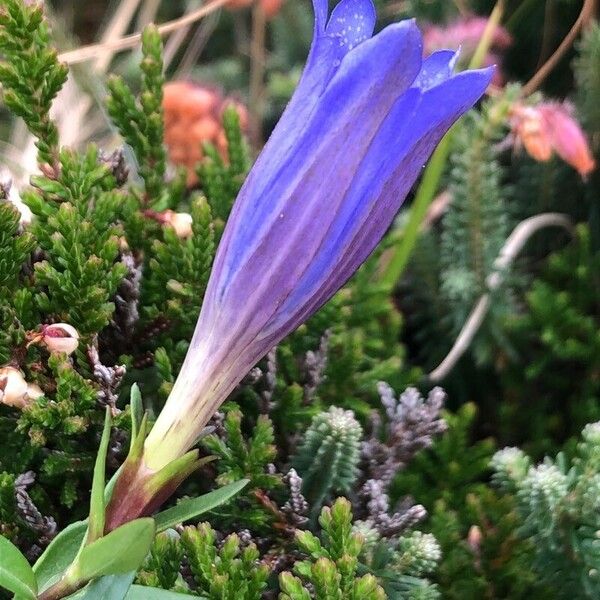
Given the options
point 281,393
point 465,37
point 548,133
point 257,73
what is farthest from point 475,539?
point 257,73

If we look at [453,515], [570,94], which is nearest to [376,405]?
[453,515]

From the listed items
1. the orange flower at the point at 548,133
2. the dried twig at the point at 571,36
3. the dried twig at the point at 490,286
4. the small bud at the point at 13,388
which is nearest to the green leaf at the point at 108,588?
the small bud at the point at 13,388

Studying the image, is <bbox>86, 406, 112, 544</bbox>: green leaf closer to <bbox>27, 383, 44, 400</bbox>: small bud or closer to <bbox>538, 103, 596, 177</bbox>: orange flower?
<bbox>27, 383, 44, 400</bbox>: small bud

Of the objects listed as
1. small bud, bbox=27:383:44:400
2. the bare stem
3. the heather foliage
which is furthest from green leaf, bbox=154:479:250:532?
the bare stem

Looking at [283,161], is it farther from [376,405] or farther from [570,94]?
[570,94]

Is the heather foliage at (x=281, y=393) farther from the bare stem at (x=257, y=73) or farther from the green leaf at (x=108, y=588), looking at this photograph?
the bare stem at (x=257, y=73)

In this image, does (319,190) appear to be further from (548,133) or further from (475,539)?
(548,133)

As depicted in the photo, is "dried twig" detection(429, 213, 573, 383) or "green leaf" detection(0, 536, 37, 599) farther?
"dried twig" detection(429, 213, 573, 383)
